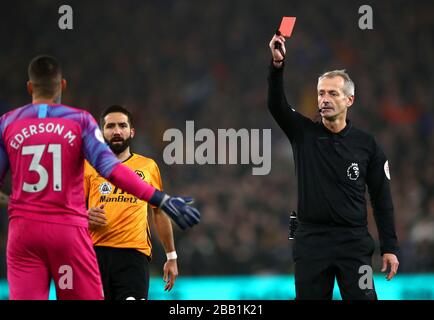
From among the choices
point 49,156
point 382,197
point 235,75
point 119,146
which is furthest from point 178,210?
point 235,75

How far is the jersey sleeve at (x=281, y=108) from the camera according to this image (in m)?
5.90

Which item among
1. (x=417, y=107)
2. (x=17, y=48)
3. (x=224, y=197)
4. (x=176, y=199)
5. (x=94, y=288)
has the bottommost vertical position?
(x=94, y=288)

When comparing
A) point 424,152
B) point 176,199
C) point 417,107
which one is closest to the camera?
point 176,199

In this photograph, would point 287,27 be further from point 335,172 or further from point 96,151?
point 96,151

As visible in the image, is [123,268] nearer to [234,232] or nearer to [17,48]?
[234,232]

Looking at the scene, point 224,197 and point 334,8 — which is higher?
point 334,8

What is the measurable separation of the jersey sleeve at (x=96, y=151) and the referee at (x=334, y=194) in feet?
4.41

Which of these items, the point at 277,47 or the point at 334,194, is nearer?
the point at 277,47

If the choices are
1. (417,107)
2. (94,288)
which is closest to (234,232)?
(417,107)

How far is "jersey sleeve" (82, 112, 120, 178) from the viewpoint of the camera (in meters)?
5.01

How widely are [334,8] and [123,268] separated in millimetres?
11730

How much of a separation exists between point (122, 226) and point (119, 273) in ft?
1.14

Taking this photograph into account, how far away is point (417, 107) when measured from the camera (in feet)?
51.6

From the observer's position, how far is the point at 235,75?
54.7 ft
